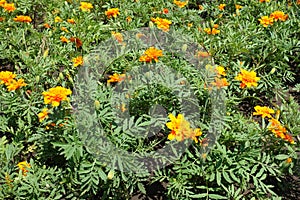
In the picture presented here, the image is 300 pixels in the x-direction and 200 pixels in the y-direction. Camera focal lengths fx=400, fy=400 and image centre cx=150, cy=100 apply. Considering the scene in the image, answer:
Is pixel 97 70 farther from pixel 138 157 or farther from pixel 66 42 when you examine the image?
pixel 138 157

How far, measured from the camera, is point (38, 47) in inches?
131

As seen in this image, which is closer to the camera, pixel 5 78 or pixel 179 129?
pixel 179 129

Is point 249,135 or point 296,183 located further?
point 296,183

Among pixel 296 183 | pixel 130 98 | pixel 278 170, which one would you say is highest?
pixel 130 98

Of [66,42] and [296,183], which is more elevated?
[66,42]

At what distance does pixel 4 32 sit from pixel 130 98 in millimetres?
1505

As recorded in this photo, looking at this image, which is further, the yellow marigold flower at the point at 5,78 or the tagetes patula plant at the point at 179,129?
the yellow marigold flower at the point at 5,78

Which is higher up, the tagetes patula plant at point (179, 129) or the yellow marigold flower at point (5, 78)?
the tagetes patula plant at point (179, 129)

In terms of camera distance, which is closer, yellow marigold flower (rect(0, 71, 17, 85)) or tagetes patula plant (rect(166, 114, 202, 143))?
tagetes patula plant (rect(166, 114, 202, 143))

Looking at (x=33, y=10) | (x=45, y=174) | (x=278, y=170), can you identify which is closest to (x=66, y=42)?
(x=33, y=10)

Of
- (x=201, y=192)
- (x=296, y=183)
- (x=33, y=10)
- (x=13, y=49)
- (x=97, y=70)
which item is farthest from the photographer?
(x=33, y=10)

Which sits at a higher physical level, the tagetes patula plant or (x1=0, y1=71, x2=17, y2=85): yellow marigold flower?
the tagetes patula plant

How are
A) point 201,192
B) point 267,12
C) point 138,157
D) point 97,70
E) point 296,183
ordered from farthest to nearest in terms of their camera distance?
point 267,12 → point 97,70 → point 296,183 → point 201,192 → point 138,157

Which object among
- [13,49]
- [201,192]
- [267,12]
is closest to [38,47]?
[13,49]
